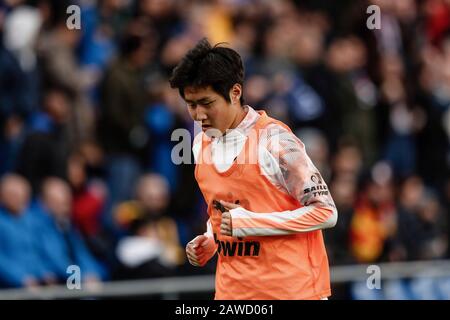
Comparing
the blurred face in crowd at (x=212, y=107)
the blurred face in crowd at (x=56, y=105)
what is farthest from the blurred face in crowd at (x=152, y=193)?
the blurred face in crowd at (x=212, y=107)

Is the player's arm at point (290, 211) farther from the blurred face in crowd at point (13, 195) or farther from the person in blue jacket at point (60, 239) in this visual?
the person in blue jacket at point (60, 239)

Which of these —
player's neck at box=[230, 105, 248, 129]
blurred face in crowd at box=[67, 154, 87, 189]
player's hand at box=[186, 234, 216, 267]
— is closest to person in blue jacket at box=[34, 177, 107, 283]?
blurred face in crowd at box=[67, 154, 87, 189]

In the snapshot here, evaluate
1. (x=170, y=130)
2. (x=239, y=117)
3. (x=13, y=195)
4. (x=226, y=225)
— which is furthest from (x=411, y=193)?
(x=226, y=225)

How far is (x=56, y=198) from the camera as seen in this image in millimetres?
11281

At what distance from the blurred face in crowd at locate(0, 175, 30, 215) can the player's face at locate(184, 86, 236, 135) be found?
13.9 ft

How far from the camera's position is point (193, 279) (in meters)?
A: 11.1

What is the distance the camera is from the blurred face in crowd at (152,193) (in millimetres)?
12141

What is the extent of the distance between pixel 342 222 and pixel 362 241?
1.94 feet

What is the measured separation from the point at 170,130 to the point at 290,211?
6169 mm

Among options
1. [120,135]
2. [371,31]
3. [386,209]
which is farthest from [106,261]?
[371,31]

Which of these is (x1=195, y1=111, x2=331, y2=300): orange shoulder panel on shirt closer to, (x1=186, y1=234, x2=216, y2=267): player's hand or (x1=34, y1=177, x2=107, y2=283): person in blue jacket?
(x1=186, y1=234, x2=216, y2=267): player's hand

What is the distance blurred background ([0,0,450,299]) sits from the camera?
11477mm

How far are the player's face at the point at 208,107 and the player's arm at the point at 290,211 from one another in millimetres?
313
